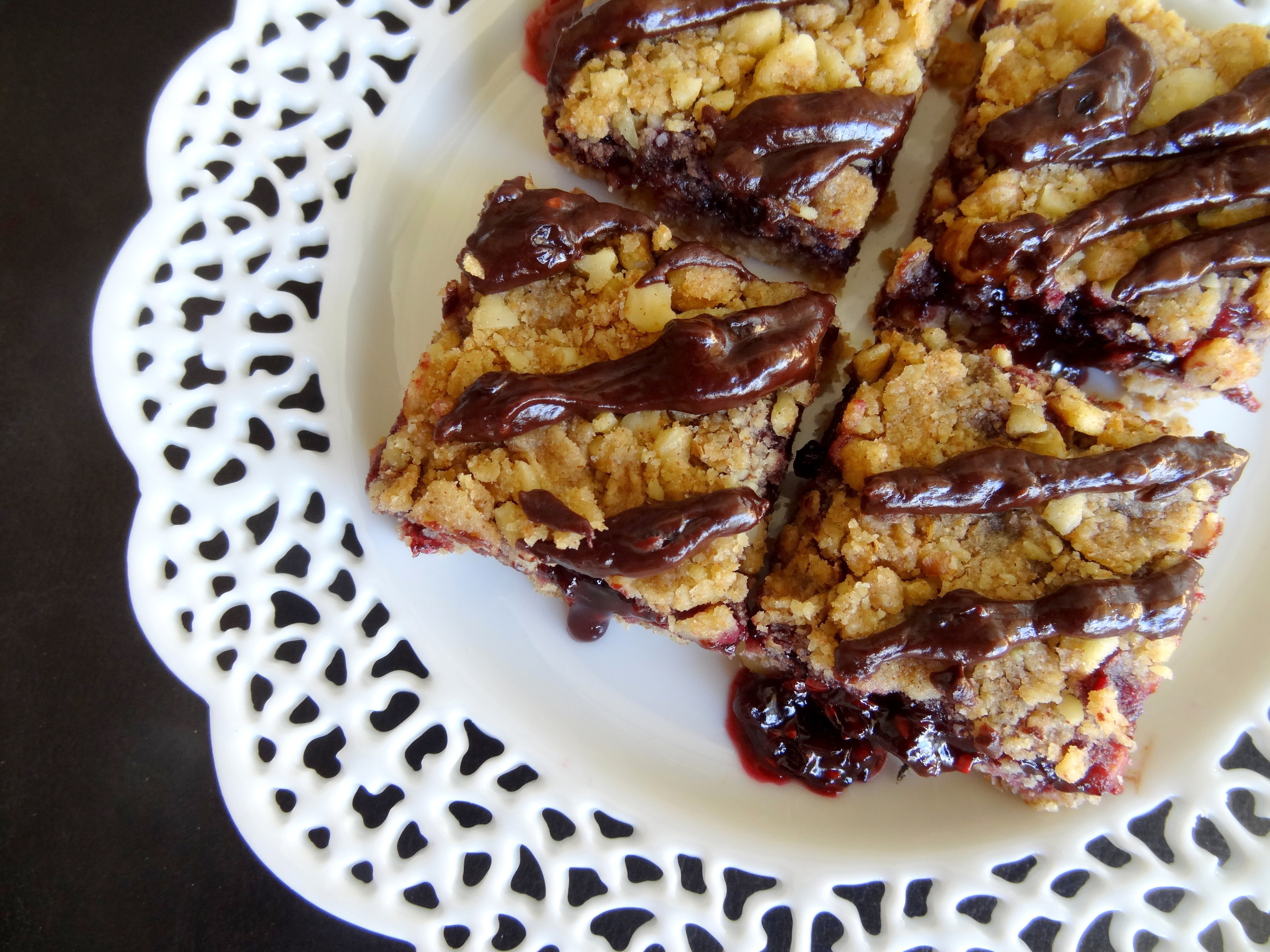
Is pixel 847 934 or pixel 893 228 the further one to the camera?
pixel 893 228

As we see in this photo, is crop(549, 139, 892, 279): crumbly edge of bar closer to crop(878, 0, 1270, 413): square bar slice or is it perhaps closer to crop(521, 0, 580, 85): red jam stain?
crop(878, 0, 1270, 413): square bar slice

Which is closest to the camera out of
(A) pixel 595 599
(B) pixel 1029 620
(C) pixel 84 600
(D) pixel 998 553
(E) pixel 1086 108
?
(B) pixel 1029 620

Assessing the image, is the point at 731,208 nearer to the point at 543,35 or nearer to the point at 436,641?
the point at 543,35

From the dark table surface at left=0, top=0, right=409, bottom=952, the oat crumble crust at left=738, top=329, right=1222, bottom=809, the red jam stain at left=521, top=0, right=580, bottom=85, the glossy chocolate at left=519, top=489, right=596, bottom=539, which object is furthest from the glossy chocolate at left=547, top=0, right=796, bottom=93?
the dark table surface at left=0, top=0, right=409, bottom=952

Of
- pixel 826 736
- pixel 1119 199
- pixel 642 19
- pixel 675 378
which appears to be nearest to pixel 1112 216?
pixel 1119 199

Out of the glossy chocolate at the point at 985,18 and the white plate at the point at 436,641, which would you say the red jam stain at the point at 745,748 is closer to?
the white plate at the point at 436,641

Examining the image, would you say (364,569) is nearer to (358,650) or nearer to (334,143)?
(358,650)

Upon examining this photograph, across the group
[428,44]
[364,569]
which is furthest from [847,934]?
[428,44]
